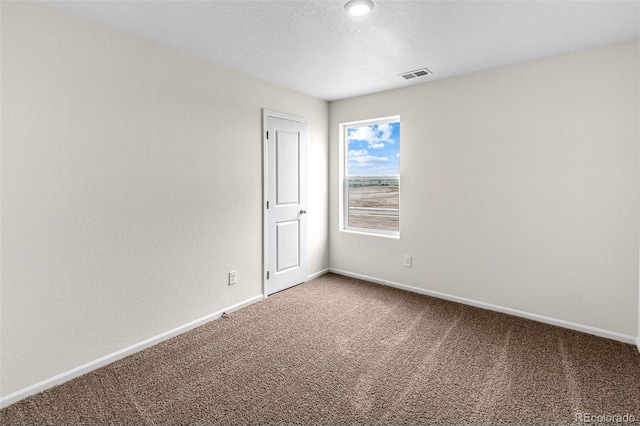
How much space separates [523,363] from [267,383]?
1801mm

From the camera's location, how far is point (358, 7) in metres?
2.06

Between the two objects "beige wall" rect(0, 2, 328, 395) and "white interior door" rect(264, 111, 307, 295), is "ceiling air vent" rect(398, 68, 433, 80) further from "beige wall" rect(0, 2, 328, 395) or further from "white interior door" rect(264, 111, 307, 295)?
"beige wall" rect(0, 2, 328, 395)

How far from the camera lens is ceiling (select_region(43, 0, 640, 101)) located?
2.08 metres

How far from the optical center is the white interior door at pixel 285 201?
3691mm

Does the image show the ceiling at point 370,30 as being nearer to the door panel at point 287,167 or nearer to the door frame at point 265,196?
the door frame at point 265,196

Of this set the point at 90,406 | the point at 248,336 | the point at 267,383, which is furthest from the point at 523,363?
the point at 90,406

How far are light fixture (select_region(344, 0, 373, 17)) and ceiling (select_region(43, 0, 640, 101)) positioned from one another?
0.05 m

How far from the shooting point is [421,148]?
3.73 m

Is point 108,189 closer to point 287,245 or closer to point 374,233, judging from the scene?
point 287,245

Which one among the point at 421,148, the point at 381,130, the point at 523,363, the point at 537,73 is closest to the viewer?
the point at 523,363

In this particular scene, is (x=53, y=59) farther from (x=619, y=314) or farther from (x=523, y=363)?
(x=619, y=314)

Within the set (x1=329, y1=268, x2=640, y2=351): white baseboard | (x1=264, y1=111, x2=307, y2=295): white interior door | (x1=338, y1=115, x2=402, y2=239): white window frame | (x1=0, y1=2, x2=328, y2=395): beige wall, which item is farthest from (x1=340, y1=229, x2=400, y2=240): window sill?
(x1=0, y1=2, x2=328, y2=395): beige wall

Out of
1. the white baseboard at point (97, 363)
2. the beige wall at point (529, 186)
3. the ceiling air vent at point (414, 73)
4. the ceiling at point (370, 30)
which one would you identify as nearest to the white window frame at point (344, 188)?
the beige wall at point (529, 186)

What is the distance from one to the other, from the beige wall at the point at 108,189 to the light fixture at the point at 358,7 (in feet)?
4.94
